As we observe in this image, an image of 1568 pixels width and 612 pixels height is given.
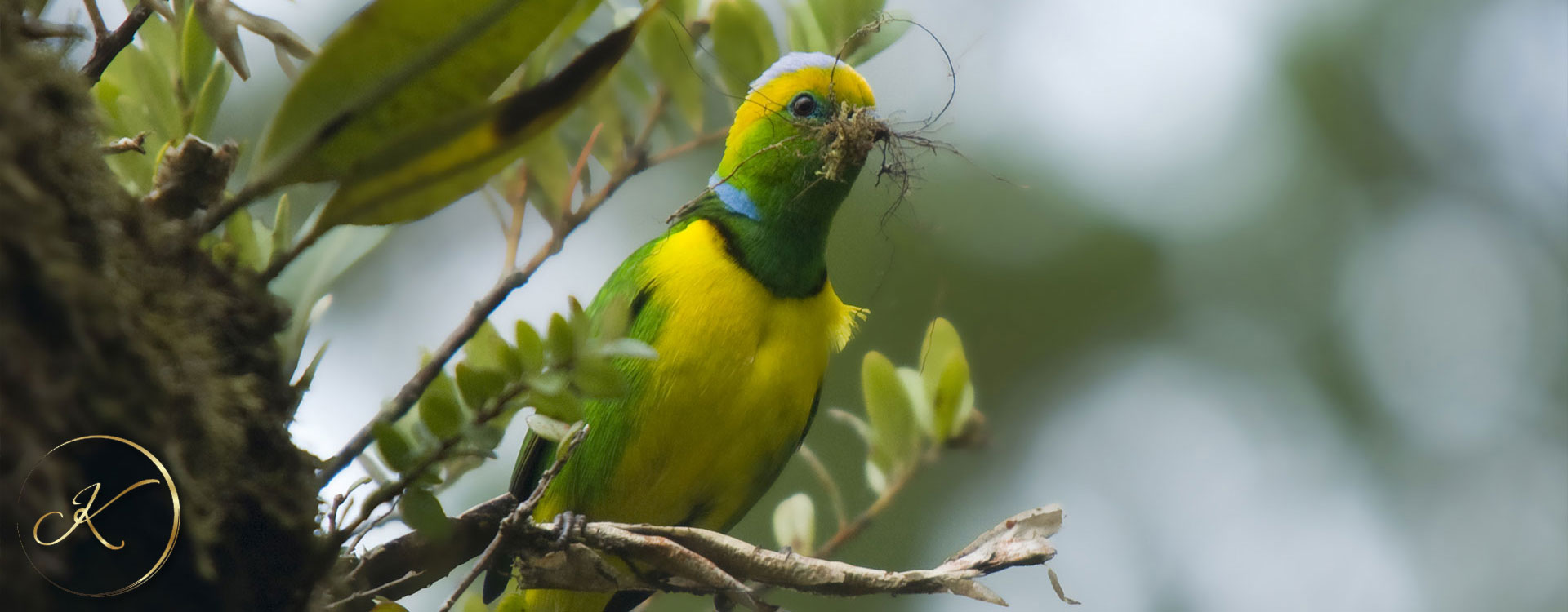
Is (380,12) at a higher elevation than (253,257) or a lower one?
higher

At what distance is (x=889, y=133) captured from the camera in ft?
5.75

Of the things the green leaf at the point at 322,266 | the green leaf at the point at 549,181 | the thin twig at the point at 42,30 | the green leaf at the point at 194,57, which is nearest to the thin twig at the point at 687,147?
the green leaf at the point at 549,181

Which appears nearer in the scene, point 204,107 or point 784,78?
point 204,107

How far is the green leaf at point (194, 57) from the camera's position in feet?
4.03

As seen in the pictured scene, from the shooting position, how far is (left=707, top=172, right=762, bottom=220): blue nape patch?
2191 mm

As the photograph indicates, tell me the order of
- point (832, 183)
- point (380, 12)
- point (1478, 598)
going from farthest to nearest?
1. point (1478, 598)
2. point (832, 183)
3. point (380, 12)

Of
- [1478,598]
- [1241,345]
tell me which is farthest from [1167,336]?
[1478,598]

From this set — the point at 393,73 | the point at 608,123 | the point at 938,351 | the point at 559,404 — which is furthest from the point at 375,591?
the point at 938,351

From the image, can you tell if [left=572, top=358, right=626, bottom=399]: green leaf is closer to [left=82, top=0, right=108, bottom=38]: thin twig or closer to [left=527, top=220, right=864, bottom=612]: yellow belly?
[left=82, top=0, right=108, bottom=38]: thin twig

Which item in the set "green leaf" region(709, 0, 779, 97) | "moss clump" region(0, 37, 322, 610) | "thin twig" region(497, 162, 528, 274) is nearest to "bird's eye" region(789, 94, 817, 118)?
"green leaf" region(709, 0, 779, 97)

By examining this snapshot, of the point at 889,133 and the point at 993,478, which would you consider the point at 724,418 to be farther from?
the point at 993,478

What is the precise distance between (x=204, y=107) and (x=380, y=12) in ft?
1.93

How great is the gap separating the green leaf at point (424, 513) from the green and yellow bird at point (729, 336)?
973 millimetres

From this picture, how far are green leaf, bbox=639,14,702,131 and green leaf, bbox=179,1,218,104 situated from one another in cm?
64
